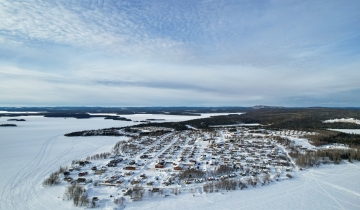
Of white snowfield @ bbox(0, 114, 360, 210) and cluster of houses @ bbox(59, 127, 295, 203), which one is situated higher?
cluster of houses @ bbox(59, 127, 295, 203)

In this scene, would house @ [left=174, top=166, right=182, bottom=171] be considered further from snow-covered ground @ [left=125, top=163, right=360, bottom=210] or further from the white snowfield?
snow-covered ground @ [left=125, top=163, right=360, bottom=210]

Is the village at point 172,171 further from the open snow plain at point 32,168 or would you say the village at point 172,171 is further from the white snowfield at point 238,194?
the open snow plain at point 32,168

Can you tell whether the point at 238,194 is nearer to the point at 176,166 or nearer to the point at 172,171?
the point at 172,171

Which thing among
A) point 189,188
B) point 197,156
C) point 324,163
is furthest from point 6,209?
point 324,163

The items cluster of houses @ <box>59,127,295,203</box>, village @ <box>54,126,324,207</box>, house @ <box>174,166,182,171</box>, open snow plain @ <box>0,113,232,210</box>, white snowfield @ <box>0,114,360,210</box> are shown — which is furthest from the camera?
house @ <box>174,166,182,171</box>

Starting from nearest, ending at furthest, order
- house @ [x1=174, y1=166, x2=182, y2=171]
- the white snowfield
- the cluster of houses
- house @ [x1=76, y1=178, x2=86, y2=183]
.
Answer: the white snowfield
house @ [x1=76, y1=178, x2=86, y2=183]
the cluster of houses
house @ [x1=174, y1=166, x2=182, y2=171]

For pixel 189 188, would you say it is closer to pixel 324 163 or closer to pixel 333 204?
pixel 333 204

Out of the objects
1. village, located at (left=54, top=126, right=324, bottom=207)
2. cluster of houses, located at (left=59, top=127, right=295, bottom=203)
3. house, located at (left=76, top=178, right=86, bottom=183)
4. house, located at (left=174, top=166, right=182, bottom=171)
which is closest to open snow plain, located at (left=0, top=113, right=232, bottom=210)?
village, located at (left=54, top=126, right=324, bottom=207)

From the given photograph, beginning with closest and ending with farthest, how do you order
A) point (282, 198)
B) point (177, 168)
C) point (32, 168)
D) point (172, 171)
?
point (282, 198)
point (172, 171)
point (32, 168)
point (177, 168)

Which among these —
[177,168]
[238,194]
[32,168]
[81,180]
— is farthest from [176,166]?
[32,168]
